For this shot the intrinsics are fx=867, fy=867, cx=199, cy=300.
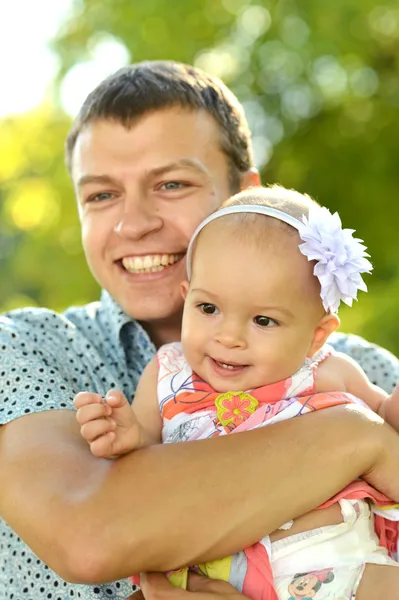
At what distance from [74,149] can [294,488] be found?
5.25 ft

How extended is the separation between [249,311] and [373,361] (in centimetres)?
99

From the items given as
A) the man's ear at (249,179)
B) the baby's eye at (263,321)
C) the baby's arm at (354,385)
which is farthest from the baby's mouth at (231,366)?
the man's ear at (249,179)

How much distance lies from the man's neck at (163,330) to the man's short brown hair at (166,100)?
1.78 ft

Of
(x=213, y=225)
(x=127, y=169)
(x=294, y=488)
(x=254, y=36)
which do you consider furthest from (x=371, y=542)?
(x=254, y=36)

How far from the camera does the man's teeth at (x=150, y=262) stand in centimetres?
293

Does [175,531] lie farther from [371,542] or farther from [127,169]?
[127,169]

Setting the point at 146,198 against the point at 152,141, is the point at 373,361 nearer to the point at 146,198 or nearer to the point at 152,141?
the point at 146,198

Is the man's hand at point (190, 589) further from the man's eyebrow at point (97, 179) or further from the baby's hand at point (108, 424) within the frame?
the man's eyebrow at point (97, 179)

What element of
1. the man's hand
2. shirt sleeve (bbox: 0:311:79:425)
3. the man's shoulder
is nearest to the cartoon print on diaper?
the man's hand

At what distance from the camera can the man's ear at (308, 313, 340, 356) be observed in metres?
2.30

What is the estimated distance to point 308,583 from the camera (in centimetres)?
199

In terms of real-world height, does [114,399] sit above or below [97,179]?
below

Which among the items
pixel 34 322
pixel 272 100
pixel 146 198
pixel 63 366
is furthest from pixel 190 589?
pixel 272 100

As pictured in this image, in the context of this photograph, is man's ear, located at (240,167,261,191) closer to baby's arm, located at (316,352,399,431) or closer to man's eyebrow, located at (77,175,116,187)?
man's eyebrow, located at (77,175,116,187)
